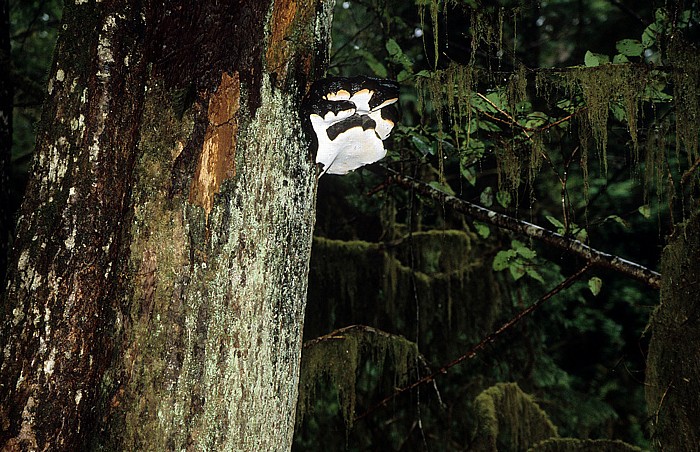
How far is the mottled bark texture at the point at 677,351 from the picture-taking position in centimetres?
256

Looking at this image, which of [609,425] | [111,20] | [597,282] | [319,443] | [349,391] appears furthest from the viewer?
[609,425]

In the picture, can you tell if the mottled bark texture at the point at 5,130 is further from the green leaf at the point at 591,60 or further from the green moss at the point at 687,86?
the green moss at the point at 687,86

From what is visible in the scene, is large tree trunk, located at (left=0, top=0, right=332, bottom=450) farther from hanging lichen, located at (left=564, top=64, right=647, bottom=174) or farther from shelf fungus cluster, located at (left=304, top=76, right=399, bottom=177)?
hanging lichen, located at (left=564, top=64, right=647, bottom=174)

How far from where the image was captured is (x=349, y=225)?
209 inches

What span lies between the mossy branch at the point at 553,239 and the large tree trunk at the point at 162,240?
247cm

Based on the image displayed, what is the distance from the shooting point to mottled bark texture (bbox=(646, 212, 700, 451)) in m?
2.56

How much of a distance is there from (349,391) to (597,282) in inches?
76.7

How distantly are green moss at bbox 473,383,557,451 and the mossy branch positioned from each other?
49.1 inches

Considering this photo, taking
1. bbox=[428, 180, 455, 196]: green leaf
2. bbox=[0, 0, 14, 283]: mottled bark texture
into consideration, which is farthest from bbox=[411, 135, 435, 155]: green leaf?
bbox=[0, 0, 14, 283]: mottled bark texture

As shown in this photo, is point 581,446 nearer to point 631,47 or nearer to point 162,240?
point 631,47

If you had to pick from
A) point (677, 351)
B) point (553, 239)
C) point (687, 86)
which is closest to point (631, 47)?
point (687, 86)

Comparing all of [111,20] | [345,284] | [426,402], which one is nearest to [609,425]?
[426,402]

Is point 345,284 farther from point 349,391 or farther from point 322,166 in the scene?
point 322,166

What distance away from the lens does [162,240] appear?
4.10ft
